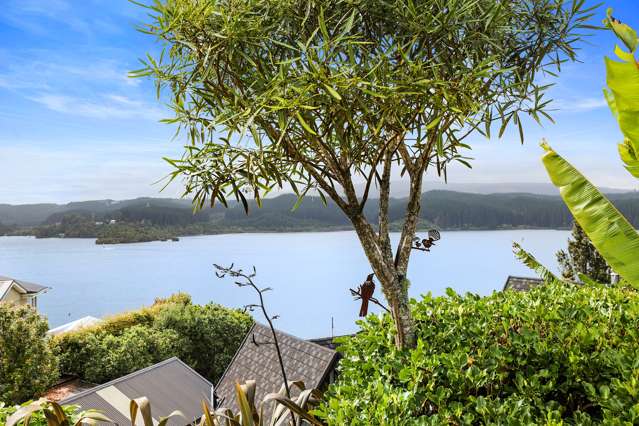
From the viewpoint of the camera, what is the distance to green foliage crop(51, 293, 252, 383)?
1289 centimetres

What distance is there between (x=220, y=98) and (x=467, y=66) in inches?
57.2

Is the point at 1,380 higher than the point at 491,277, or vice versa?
the point at 491,277

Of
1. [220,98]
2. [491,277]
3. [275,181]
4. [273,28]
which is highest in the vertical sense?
[273,28]

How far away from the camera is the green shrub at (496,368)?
7.09 feet

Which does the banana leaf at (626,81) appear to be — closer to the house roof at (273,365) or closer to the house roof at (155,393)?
the house roof at (273,365)

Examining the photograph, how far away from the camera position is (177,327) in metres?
14.4

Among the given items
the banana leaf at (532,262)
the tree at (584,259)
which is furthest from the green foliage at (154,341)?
the banana leaf at (532,262)

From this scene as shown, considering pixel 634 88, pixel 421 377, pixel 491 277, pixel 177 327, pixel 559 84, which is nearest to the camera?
pixel 634 88

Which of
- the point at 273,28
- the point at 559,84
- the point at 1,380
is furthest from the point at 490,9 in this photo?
the point at 1,380

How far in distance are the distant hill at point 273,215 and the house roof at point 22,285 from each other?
17.0ft

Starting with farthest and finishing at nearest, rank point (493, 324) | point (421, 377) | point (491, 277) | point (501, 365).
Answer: point (491, 277) → point (493, 324) → point (501, 365) → point (421, 377)

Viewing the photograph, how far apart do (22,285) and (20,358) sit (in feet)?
28.7

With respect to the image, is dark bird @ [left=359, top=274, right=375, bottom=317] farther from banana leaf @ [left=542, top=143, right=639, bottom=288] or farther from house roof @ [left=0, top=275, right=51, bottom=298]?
house roof @ [left=0, top=275, right=51, bottom=298]

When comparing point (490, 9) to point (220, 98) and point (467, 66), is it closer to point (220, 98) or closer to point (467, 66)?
point (467, 66)
